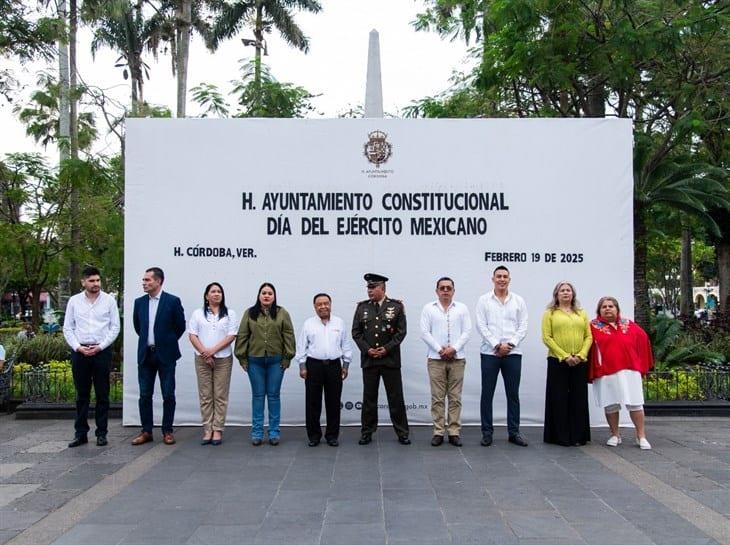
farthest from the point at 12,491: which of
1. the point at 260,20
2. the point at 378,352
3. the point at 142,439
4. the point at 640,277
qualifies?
the point at 260,20

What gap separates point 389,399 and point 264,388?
1.34 metres

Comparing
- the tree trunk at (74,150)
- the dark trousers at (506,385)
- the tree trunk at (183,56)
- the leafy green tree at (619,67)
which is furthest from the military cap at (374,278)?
the tree trunk at (183,56)

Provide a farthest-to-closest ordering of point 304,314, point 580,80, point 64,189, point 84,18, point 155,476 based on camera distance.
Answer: point 84,18
point 64,189
point 580,80
point 304,314
point 155,476

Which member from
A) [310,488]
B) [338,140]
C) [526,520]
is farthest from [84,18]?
[526,520]

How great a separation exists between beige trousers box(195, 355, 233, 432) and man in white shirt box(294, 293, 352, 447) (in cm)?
82

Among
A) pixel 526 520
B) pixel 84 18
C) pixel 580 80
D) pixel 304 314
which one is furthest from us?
pixel 84 18

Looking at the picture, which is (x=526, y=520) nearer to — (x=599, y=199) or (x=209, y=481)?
(x=209, y=481)

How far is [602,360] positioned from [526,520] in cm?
318

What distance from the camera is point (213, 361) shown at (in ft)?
26.6

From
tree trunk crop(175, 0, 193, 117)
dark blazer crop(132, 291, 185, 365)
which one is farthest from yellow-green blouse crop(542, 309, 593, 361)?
tree trunk crop(175, 0, 193, 117)

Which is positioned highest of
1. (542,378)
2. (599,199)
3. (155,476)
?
(599,199)

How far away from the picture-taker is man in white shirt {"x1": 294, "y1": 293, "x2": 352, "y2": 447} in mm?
8016

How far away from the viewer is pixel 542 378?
8945mm

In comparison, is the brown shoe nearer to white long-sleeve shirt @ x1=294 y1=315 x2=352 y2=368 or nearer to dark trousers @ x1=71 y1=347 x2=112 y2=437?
dark trousers @ x1=71 y1=347 x2=112 y2=437
